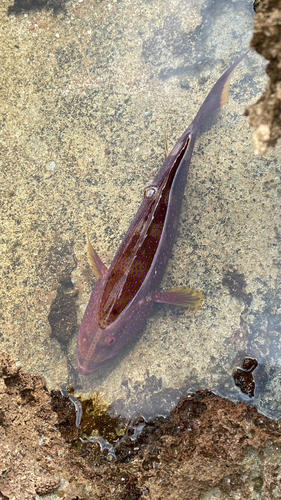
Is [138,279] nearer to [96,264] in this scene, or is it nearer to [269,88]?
[96,264]

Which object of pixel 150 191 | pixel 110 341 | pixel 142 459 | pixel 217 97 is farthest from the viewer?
pixel 217 97

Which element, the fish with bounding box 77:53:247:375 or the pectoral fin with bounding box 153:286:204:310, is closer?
the fish with bounding box 77:53:247:375

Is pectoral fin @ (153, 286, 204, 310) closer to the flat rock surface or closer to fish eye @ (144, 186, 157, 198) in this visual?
fish eye @ (144, 186, 157, 198)

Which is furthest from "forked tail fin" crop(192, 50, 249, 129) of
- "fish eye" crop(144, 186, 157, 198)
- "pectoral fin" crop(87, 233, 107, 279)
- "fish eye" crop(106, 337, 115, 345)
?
"fish eye" crop(106, 337, 115, 345)

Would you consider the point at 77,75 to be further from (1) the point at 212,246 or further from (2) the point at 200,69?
(1) the point at 212,246

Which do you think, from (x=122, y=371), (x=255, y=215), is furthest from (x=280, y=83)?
(x=122, y=371)

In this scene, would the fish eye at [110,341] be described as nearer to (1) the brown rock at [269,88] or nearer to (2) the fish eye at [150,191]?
(2) the fish eye at [150,191]

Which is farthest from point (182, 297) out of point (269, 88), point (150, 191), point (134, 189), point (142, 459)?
point (269, 88)

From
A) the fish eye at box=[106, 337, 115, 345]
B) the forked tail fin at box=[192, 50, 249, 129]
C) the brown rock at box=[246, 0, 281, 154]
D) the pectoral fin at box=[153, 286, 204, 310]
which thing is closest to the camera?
the brown rock at box=[246, 0, 281, 154]
